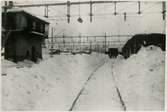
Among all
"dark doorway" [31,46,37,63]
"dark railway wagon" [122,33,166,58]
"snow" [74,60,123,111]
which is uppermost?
"dark railway wagon" [122,33,166,58]

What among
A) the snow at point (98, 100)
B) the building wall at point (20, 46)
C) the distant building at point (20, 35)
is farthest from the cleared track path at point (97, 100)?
the building wall at point (20, 46)

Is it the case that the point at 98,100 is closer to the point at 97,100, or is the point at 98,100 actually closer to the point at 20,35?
the point at 97,100

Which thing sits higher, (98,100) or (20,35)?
(20,35)

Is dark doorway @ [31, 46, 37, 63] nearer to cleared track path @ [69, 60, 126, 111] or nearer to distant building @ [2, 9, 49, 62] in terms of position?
distant building @ [2, 9, 49, 62]

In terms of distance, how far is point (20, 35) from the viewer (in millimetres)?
21203

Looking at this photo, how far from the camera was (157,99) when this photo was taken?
10.0 m

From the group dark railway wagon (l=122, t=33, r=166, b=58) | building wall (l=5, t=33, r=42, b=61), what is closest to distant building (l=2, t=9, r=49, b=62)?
building wall (l=5, t=33, r=42, b=61)

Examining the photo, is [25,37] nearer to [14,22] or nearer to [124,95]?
[14,22]

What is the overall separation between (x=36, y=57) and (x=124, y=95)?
14.5m

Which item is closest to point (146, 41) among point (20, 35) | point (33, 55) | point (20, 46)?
point (33, 55)

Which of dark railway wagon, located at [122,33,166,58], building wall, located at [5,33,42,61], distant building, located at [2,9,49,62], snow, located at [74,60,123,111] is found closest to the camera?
snow, located at [74,60,123,111]

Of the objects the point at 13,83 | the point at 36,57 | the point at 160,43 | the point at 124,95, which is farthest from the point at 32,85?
the point at 160,43

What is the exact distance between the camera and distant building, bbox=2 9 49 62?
771 inches

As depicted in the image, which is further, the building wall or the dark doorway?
the dark doorway
